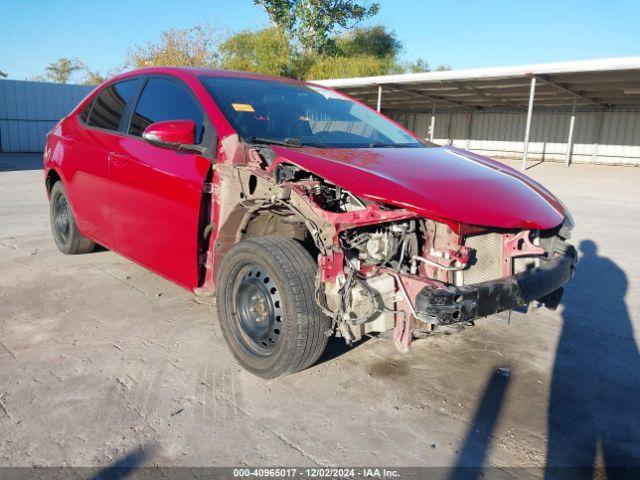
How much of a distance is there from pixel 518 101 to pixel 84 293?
2221cm

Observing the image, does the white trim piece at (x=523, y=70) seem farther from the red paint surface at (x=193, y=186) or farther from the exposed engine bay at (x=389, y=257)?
the exposed engine bay at (x=389, y=257)

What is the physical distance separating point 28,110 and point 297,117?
22.8 meters

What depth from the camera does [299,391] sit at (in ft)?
9.28

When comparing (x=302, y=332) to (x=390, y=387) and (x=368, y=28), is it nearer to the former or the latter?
(x=390, y=387)

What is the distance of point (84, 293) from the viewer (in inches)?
168

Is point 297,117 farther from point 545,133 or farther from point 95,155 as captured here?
point 545,133

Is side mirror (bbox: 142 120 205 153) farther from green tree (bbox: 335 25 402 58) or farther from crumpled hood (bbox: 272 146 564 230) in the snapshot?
green tree (bbox: 335 25 402 58)

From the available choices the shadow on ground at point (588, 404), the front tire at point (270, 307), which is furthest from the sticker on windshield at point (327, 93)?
the shadow on ground at point (588, 404)

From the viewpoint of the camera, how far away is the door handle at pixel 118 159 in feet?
12.4

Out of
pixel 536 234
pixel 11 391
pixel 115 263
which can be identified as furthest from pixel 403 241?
pixel 115 263

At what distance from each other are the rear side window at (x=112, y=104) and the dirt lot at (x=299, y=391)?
1.39m

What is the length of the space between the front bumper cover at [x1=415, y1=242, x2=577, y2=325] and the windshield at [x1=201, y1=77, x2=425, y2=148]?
1.31 metres

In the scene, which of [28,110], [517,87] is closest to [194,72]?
[517,87]

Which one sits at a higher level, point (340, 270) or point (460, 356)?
point (340, 270)
